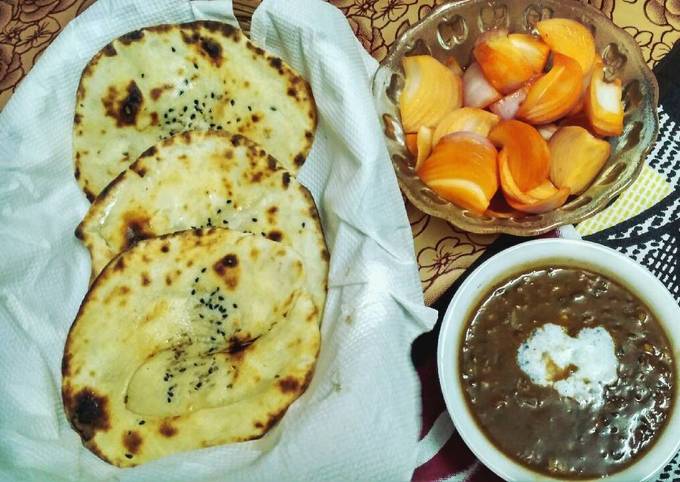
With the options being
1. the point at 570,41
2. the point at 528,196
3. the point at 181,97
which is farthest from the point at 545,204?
the point at 181,97

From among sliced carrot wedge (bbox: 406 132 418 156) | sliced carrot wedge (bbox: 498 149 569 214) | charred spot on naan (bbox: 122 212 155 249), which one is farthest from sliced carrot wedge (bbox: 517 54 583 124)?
charred spot on naan (bbox: 122 212 155 249)

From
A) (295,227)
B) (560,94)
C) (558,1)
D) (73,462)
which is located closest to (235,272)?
(295,227)

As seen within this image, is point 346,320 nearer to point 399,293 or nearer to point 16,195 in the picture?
point 399,293

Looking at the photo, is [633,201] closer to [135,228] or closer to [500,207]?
[500,207]

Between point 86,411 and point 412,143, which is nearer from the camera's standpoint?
point 86,411

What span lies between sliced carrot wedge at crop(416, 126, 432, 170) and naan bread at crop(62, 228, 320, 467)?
1.13 ft

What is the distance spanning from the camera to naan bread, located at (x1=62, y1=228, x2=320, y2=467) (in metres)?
1.45

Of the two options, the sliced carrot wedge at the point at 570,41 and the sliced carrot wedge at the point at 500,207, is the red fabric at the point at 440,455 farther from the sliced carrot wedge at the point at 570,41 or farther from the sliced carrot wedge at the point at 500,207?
the sliced carrot wedge at the point at 570,41

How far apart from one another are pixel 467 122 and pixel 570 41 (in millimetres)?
294

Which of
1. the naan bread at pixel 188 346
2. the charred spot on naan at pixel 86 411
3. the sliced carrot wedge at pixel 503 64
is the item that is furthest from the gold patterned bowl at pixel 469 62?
the charred spot on naan at pixel 86 411

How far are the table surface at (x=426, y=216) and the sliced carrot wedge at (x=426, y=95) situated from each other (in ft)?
0.52

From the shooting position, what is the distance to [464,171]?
1.50m

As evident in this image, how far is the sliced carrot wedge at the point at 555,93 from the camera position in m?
1.54

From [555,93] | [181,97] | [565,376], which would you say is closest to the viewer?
[565,376]
